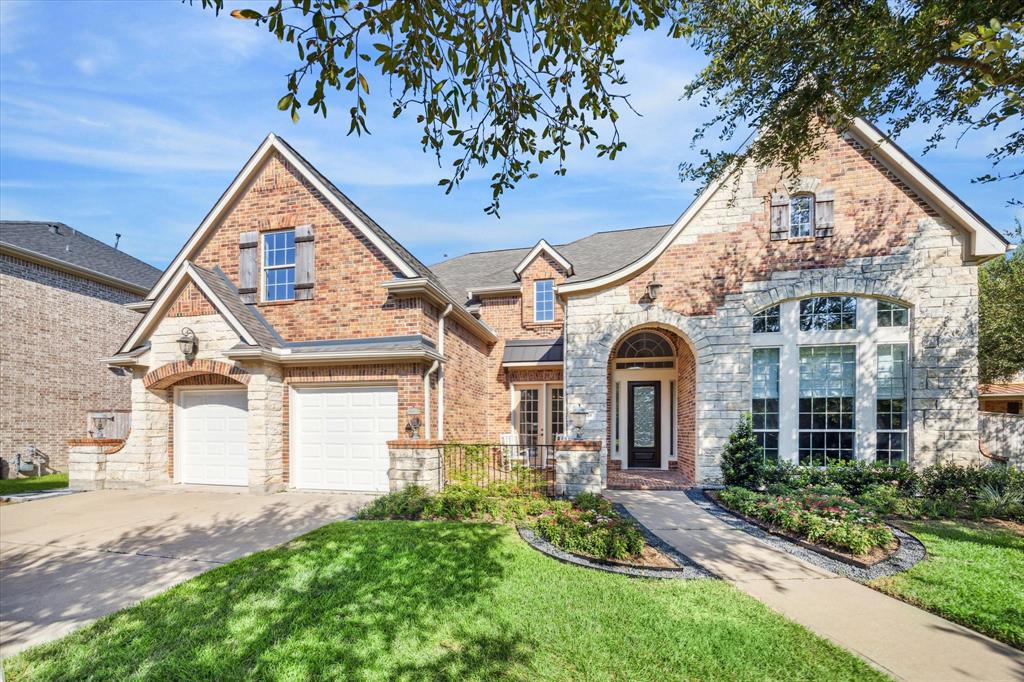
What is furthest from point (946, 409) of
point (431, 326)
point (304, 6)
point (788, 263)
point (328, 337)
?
point (328, 337)

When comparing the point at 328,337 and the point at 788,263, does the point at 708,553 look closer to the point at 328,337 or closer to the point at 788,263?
the point at 788,263

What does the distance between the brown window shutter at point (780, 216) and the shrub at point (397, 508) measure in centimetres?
946

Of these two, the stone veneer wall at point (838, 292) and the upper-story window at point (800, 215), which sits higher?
the upper-story window at point (800, 215)

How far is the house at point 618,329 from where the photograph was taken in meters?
9.61

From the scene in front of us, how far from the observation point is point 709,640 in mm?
3787

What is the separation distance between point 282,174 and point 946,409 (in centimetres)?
1605

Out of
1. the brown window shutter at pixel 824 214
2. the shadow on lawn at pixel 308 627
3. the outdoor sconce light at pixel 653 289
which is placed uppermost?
the brown window shutter at pixel 824 214

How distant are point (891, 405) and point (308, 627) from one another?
38.0 feet

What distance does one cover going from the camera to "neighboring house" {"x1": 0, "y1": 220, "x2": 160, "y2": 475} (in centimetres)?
1348

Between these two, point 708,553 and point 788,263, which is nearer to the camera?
point 708,553

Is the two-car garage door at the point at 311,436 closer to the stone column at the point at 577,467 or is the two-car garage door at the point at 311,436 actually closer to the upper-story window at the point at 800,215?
the stone column at the point at 577,467

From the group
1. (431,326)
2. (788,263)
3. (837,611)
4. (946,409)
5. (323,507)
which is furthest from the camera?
(431,326)

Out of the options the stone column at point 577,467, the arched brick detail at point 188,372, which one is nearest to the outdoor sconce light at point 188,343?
the arched brick detail at point 188,372

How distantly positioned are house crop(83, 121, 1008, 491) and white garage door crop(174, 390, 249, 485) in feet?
0.14
